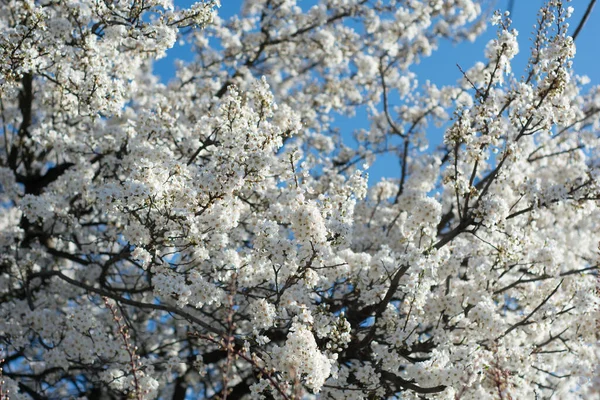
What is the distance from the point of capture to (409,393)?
735 cm

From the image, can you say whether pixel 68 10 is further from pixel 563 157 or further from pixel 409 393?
pixel 563 157

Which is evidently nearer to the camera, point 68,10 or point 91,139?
point 68,10

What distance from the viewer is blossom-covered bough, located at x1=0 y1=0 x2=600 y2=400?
6.91 metres

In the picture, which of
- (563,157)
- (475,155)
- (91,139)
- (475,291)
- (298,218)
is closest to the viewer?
(298,218)

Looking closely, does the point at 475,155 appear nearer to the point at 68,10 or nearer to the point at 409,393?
the point at 409,393

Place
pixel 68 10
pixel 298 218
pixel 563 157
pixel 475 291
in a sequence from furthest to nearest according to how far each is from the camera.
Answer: pixel 563 157
pixel 475 291
pixel 68 10
pixel 298 218

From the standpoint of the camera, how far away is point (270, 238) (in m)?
6.93

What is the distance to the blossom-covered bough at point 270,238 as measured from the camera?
6.91 m

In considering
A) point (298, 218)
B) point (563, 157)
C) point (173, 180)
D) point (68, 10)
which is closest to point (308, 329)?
point (298, 218)

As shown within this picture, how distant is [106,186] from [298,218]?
7.12 ft

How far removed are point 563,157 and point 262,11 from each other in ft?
23.6

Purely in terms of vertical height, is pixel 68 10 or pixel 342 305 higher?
pixel 68 10

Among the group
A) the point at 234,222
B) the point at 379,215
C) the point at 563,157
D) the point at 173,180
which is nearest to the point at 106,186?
the point at 173,180

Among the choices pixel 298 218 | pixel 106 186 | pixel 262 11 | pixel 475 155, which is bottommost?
pixel 298 218
